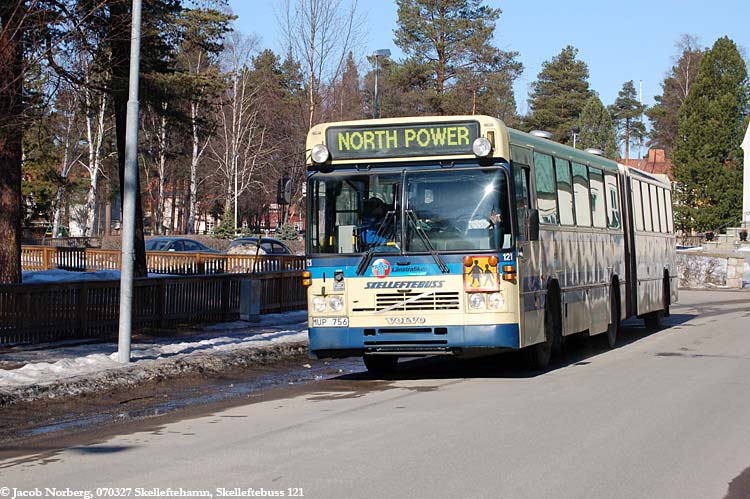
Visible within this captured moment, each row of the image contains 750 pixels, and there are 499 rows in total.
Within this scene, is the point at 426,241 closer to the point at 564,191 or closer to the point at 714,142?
the point at 564,191

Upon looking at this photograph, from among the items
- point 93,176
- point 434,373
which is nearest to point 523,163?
point 434,373

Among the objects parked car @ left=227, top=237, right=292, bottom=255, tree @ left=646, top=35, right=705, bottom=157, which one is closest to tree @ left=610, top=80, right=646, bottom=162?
tree @ left=646, top=35, right=705, bottom=157

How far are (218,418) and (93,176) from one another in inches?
2144

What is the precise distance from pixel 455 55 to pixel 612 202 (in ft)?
142

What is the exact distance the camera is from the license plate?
14.1 m

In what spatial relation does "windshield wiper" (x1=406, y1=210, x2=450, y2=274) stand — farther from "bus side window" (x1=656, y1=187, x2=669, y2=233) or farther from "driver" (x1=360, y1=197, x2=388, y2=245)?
"bus side window" (x1=656, y1=187, x2=669, y2=233)

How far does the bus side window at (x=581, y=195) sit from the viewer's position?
18.0 m

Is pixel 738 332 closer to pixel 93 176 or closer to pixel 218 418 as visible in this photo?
pixel 218 418

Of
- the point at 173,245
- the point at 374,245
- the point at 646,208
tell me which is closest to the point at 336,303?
the point at 374,245

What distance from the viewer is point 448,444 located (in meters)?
9.41

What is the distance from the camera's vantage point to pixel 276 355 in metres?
18.5

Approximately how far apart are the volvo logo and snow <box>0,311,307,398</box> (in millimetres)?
3669

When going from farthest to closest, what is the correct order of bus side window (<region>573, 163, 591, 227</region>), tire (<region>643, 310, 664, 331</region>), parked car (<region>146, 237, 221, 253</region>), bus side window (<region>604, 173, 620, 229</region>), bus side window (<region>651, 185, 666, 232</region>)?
parked car (<region>146, 237, 221, 253</region>), tire (<region>643, 310, 664, 331</region>), bus side window (<region>651, 185, 666, 232</region>), bus side window (<region>604, 173, 620, 229</region>), bus side window (<region>573, 163, 591, 227</region>)

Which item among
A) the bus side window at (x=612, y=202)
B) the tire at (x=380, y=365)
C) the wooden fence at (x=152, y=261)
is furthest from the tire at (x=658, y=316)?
the wooden fence at (x=152, y=261)
